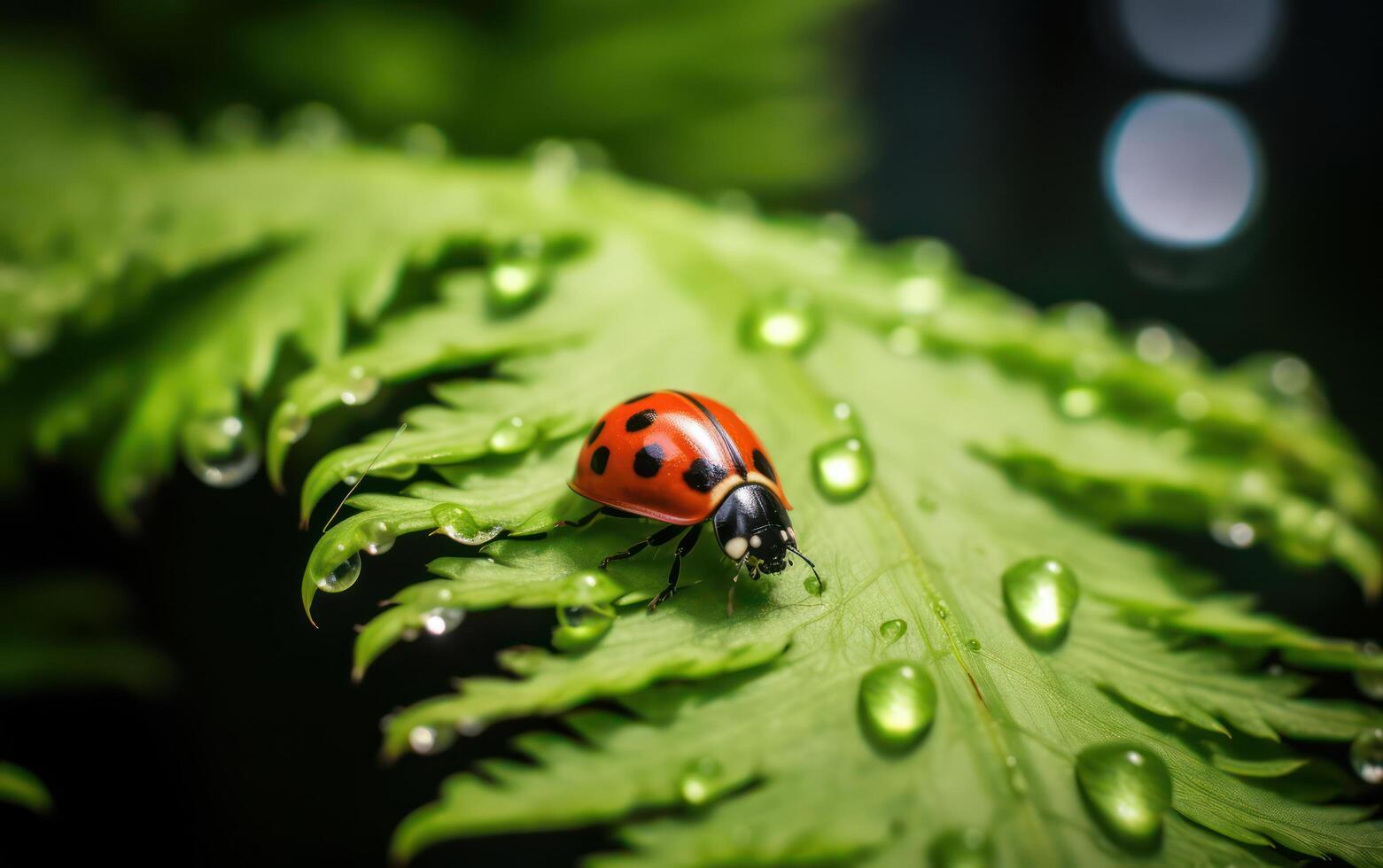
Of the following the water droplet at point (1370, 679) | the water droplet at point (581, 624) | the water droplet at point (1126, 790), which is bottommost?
the water droplet at point (1370, 679)

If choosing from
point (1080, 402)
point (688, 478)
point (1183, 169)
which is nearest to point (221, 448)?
point (688, 478)

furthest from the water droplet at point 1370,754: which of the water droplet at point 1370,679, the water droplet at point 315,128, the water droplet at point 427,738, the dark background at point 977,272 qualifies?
the water droplet at point 315,128

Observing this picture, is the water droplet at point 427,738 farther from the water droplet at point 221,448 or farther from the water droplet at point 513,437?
the water droplet at point 221,448

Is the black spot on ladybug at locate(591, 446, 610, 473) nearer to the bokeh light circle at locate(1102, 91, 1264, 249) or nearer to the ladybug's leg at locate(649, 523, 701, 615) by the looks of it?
the ladybug's leg at locate(649, 523, 701, 615)

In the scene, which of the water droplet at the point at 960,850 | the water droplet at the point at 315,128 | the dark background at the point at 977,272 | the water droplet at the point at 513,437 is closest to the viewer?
the water droplet at the point at 960,850

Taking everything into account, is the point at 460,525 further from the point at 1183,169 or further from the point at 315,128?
the point at 1183,169

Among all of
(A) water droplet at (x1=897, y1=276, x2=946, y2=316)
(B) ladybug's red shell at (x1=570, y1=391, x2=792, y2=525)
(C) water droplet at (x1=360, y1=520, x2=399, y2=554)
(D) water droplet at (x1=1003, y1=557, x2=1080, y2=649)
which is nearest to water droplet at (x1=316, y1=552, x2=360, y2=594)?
(C) water droplet at (x1=360, y1=520, x2=399, y2=554)

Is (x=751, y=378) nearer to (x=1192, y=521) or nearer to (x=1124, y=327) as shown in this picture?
(x=1192, y=521)
